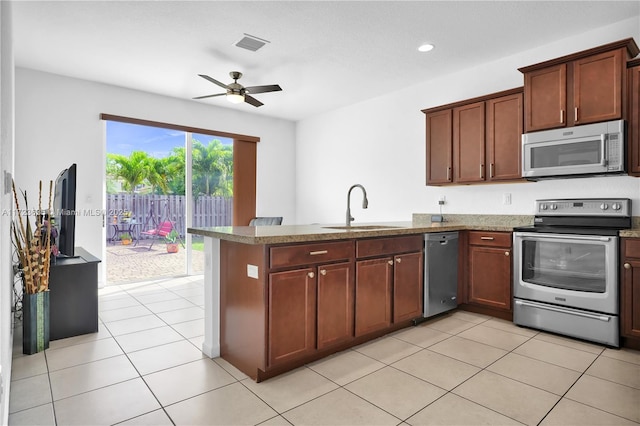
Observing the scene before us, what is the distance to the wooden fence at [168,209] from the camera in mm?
5015

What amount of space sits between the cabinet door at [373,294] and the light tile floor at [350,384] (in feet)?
0.56

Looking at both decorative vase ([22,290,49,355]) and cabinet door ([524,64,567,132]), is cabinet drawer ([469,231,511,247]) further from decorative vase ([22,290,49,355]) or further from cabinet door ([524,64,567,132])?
decorative vase ([22,290,49,355])

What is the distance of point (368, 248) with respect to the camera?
2.71 metres

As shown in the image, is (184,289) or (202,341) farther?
(184,289)

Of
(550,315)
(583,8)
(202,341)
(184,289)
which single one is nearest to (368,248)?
(202,341)

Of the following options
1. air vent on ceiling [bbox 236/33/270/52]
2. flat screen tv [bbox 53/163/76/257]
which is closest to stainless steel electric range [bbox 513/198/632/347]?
air vent on ceiling [bbox 236/33/270/52]

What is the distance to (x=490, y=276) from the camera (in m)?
3.49

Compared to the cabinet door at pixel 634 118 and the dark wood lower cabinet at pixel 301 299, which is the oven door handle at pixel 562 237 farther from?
the dark wood lower cabinet at pixel 301 299

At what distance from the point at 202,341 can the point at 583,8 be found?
4.04 m

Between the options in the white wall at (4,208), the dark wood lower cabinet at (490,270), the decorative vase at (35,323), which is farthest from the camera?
the dark wood lower cabinet at (490,270)

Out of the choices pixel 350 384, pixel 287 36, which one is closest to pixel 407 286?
pixel 350 384

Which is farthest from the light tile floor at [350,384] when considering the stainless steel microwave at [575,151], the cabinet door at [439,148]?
the cabinet door at [439,148]

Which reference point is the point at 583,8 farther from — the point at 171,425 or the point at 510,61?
the point at 171,425

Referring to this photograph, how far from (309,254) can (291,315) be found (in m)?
0.39
